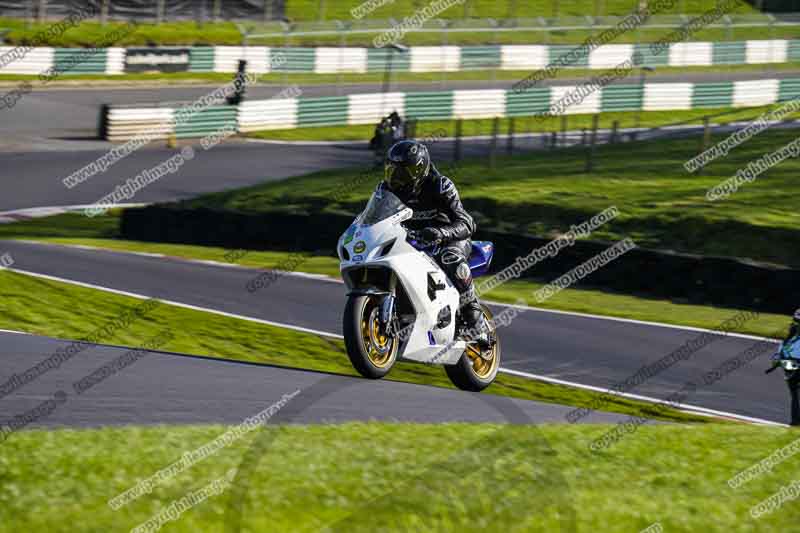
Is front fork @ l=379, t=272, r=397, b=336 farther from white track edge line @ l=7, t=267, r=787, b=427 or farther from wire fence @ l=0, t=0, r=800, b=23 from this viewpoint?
wire fence @ l=0, t=0, r=800, b=23

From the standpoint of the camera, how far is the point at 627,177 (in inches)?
1049

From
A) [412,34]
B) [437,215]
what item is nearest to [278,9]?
[412,34]

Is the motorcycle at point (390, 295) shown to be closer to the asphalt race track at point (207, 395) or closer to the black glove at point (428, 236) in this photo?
the black glove at point (428, 236)

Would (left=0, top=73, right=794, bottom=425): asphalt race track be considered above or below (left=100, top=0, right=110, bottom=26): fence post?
below

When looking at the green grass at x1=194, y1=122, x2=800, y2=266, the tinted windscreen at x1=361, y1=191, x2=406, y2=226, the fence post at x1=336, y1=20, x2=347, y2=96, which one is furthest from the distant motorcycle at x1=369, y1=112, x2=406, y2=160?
the tinted windscreen at x1=361, y1=191, x2=406, y2=226

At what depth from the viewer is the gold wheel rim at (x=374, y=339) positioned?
9.02 m

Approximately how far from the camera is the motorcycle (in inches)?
350

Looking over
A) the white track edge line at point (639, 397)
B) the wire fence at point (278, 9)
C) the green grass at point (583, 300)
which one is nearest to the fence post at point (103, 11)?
the wire fence at point (278, 9)

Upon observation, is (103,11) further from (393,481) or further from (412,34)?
(393,481)

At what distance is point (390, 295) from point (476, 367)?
6.68 feet

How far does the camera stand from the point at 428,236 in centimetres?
921

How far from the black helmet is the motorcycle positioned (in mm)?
187

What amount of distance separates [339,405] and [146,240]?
1623 cm

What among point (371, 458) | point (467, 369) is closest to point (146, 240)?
point (467, 369)
